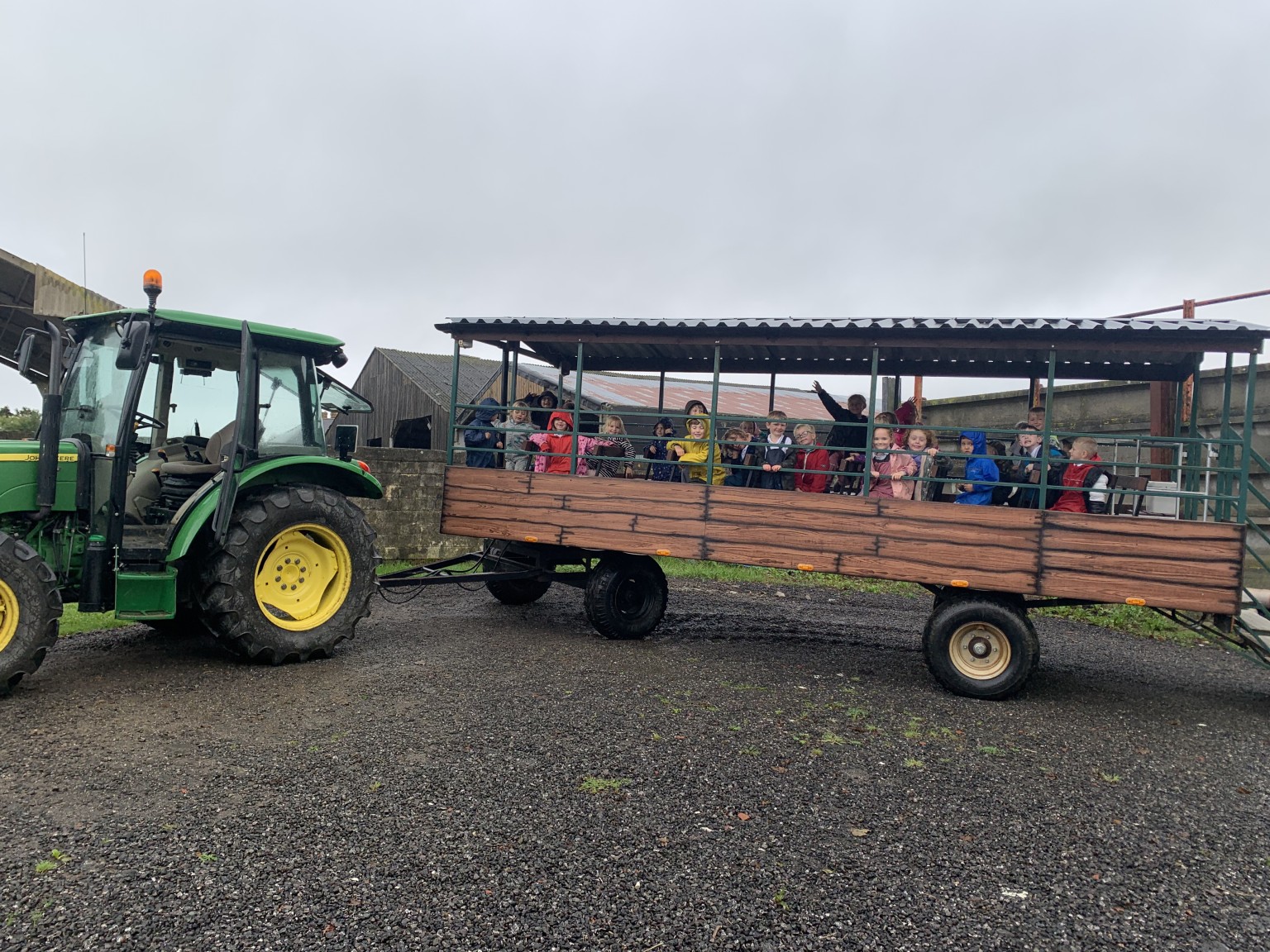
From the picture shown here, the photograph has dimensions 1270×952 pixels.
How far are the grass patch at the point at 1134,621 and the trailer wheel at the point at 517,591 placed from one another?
17.2ft

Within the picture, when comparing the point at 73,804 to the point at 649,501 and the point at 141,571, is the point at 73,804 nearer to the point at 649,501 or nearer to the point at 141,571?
the point at 141,571

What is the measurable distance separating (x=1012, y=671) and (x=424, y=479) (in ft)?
26.3

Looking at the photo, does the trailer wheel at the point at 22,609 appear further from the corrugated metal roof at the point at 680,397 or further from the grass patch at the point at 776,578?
the corrugated metal roof at the point at 680,397

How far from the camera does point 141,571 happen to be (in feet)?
17.9

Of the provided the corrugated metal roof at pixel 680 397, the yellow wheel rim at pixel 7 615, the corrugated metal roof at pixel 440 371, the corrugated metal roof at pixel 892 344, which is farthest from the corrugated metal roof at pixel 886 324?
the corrugated metal roof at pixel 440 371

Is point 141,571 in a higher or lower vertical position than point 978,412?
lower

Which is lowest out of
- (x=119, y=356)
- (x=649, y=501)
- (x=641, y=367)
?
(x=649, y=501)

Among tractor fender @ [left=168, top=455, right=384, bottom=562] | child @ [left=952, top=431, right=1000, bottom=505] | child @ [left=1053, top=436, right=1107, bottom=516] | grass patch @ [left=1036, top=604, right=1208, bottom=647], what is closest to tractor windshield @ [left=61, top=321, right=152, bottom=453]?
tractor fender @ [left=168, top=455, right=384, bottom=562]

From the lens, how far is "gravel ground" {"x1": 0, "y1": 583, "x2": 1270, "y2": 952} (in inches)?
112

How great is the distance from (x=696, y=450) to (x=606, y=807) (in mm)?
4320

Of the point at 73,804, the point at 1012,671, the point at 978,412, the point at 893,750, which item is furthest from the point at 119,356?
the point at 978,412

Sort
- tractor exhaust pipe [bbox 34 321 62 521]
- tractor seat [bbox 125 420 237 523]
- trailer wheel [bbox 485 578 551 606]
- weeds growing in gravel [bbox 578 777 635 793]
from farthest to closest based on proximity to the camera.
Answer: trailer wheel [bbox 485 578 551 606] < tractor seat [bbox 125 420 237 523] < tractor exhaust pipe [bbox 34 321 62 521] < weeds growing in gravel [bbox 578 777 635 793]

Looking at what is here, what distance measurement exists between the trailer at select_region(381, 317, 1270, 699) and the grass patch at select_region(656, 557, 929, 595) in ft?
12.5

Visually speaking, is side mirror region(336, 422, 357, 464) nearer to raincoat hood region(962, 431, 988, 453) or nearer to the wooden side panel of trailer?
the wooden side panel of trailer
